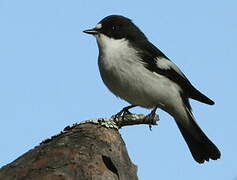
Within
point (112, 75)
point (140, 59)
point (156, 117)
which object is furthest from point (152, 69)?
point (156, 117)

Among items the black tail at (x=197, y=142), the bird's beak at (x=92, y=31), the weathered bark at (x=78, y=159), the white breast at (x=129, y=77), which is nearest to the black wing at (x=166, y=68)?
the white breast at (x=129, y=77)

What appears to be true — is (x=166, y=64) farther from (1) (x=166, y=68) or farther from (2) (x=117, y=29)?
(2) (x=117, y=29)

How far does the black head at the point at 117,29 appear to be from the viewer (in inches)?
314

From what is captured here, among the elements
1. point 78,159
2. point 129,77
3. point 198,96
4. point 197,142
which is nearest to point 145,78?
point 129,77

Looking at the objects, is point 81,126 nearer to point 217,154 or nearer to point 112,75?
point 112,75

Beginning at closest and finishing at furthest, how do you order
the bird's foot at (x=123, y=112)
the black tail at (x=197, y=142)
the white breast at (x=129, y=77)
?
the bird's foot at (x=123, y=112), the white breast at (x=129, y=77), the black tail at (x=197, y=142)

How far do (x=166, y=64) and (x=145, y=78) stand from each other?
26.2 inches

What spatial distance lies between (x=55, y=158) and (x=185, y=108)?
537 cm

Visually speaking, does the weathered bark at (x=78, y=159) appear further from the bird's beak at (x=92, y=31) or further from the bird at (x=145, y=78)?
the bird's beak at (x=92, y=31)

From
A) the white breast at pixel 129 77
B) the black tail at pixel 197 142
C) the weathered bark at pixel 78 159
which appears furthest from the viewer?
the black tail at pixel 197 142

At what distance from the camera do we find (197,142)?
338 inches

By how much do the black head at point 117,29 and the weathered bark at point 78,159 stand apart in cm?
434

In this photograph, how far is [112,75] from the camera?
7184mm

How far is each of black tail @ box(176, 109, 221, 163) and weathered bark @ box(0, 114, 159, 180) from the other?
466 cm
